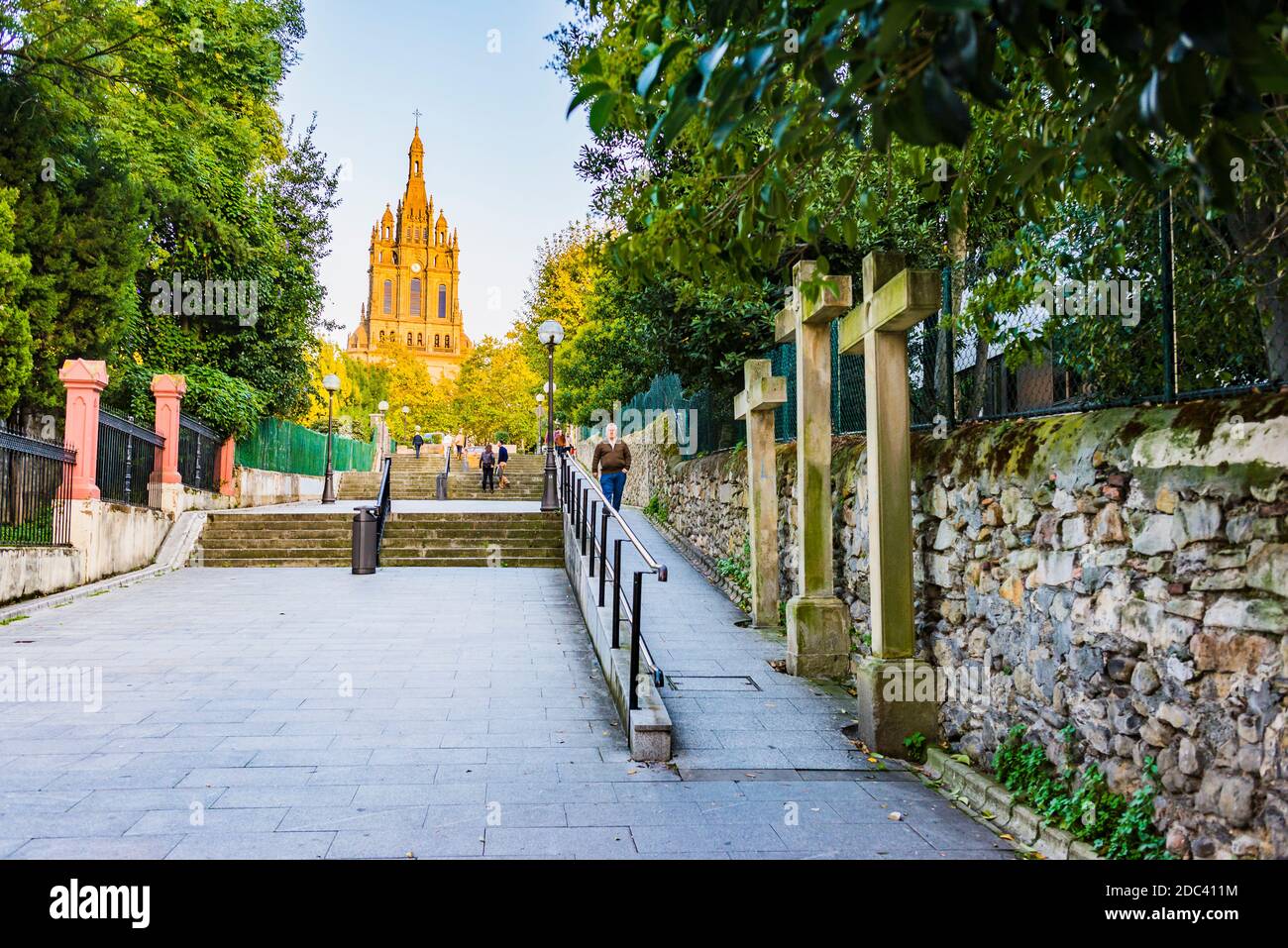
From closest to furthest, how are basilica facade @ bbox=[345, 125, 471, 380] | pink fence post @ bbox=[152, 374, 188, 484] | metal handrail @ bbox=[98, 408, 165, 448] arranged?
1. metal handrail @ bbox=[98, 408, 165, 448]
2. pink fence post @ bbox=[152, 374, 188, 484]
3. basilica facade @ bbox=[345, 125, 471, 380]

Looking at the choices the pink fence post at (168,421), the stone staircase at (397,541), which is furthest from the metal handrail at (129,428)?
the stone staircase at (397,541)

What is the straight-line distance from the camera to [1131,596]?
131 inches

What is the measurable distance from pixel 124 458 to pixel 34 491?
2858mm

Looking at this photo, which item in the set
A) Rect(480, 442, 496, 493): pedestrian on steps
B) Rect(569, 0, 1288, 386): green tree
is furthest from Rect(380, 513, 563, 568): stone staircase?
Rect(569, 0, 1288, 386): green tree

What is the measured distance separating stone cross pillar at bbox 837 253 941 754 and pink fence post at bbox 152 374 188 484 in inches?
527

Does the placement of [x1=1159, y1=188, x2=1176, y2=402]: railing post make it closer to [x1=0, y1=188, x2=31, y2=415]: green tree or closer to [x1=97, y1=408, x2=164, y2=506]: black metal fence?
[x1=97, y1=408, x2=164, y2=506]: black metal fence

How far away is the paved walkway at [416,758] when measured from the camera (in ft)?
12.1

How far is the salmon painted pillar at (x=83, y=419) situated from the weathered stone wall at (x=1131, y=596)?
10656mm

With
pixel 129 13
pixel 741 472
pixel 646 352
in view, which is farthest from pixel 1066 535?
pixel 129 13

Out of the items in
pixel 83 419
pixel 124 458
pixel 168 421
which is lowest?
pixel 124 458

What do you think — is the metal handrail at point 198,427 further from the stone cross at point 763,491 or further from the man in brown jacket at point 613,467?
the stone cross at point 763,491

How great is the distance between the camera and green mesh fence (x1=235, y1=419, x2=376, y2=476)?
799 inches

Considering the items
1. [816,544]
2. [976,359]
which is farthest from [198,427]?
[976,359]

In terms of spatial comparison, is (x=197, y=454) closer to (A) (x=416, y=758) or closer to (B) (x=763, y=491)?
(B) (x=763, y=491)
